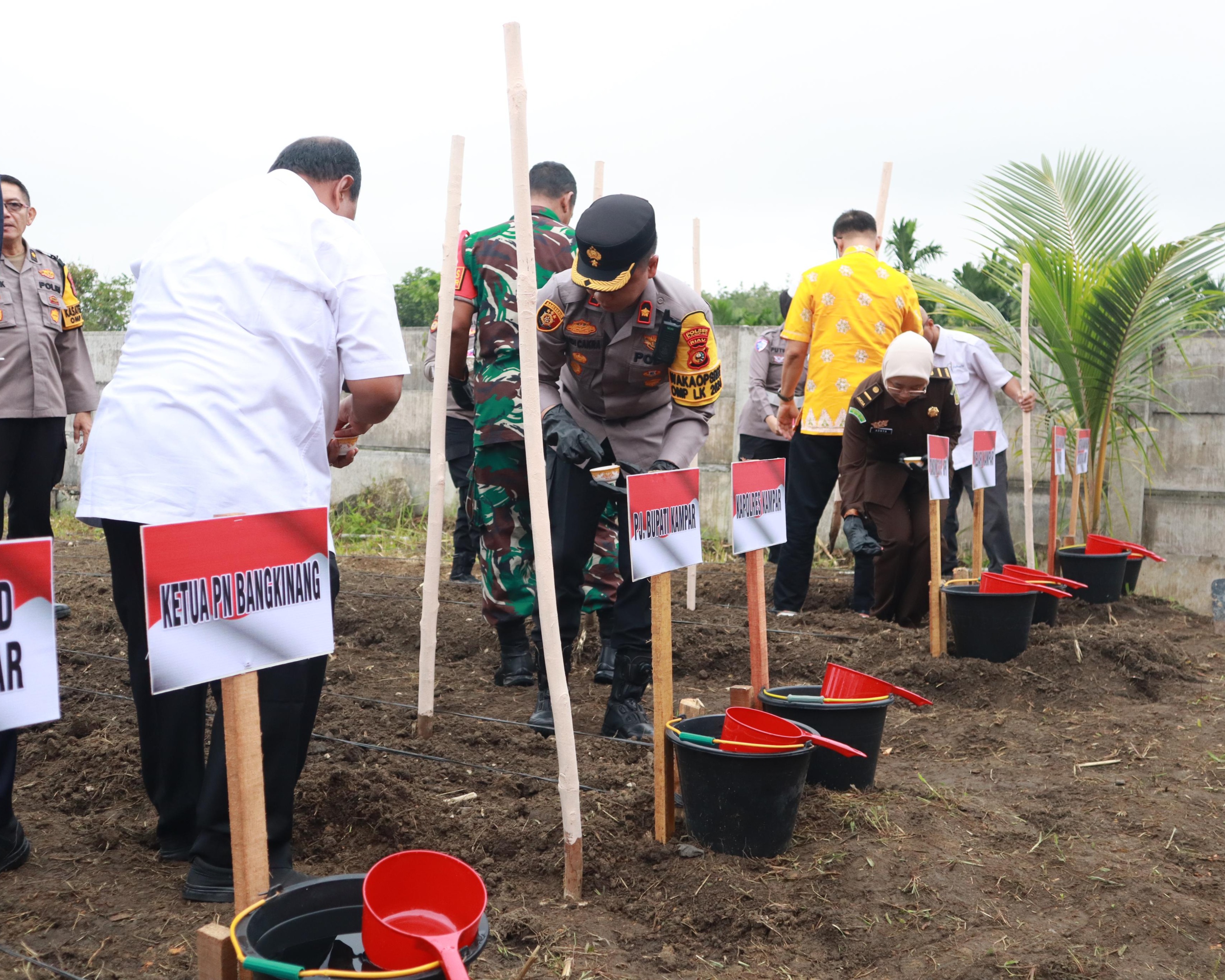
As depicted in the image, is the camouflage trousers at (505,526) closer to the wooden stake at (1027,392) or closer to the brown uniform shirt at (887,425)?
the brown uniform shirt at (887,425)

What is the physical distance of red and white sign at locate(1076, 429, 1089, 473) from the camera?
20.3 feet

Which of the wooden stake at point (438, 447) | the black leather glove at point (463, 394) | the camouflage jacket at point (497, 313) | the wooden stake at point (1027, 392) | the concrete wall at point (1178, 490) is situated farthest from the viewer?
the concrete wall at point (1178, 490)

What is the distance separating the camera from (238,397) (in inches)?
84.7

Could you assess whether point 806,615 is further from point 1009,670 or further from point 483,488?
point 483,488

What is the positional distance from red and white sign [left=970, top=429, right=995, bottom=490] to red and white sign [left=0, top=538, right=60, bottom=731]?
4458 millimetres

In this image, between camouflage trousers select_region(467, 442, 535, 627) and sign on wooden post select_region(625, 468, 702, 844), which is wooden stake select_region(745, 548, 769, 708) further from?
camouflage trousers select_region(467, 442, 535, 627)

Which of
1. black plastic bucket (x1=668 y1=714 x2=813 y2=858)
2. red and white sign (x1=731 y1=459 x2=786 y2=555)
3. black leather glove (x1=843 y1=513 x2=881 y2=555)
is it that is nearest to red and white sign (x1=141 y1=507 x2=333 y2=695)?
black plastic bucket (x1=668 y1=714 x2=813 y2=858)

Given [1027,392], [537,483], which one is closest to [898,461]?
[1027,392]

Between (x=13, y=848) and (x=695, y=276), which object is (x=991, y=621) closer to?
(x=695, y=276)

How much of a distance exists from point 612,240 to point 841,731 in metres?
1.43

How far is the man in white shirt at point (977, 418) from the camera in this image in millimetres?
6207

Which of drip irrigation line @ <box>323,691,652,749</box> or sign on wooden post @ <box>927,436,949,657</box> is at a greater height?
sign on wooden post @ <box>927,436,949,657</box>

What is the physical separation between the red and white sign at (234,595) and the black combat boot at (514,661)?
2.35 metres

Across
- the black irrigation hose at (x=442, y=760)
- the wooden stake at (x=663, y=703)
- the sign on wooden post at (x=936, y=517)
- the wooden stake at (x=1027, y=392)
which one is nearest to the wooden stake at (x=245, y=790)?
the wooden stake at (x=663, y=703)
